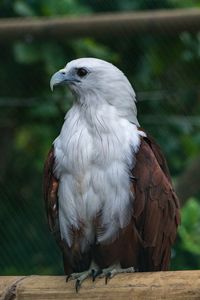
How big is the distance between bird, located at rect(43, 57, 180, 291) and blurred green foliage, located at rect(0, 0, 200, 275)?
1259 mm

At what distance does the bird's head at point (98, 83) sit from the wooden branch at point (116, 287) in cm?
93

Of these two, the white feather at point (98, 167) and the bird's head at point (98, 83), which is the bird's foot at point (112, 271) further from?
the bird's head at point (98, 83)

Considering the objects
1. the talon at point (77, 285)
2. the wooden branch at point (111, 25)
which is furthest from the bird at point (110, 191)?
the wooden branch at point (111, 25)

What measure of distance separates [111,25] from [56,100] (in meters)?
1.24

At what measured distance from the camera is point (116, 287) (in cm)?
392

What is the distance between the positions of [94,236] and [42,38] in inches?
61.1

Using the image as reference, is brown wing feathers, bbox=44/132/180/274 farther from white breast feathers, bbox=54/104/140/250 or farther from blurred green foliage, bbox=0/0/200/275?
blurred green foliage, bbox=0/0/200/275

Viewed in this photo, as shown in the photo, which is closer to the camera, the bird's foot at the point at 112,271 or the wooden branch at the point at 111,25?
the bird's foot at the point at 112,271

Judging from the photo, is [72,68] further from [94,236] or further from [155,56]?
[155,56]

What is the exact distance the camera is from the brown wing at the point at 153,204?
4379mm

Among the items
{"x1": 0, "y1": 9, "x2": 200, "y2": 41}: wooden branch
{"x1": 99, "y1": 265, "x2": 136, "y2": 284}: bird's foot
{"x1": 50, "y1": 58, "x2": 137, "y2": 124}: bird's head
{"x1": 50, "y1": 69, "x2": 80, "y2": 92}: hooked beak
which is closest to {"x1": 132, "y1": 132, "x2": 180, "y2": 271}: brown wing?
{"x1": 99, "y1": 265, "x2": 136, "y2": 284}: bird's foot

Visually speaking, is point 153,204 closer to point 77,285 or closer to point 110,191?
point 110,191

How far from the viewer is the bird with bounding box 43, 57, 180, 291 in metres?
4.37

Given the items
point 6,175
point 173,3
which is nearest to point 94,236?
point 6,175
